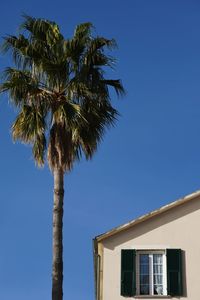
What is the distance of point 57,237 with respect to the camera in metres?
21.7

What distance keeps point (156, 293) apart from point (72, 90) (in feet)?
24.9

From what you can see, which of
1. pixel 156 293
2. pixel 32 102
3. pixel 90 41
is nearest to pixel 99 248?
pixel 156 293

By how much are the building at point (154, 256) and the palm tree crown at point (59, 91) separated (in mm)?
3495

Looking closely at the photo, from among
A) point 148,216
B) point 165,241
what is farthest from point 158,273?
point 148,216

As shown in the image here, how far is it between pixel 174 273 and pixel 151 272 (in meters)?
0.82

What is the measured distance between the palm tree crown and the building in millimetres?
3495

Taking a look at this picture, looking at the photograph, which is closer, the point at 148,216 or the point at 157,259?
the point at 157,259

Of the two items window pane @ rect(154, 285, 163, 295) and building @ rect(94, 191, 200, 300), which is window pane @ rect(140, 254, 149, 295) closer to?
building @ rect(94, 191, 200, 300)

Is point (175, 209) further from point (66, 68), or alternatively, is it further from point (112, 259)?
point (66, 68)

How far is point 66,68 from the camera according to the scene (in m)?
24.0

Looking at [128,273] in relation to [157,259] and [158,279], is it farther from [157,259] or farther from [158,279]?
[157,259]

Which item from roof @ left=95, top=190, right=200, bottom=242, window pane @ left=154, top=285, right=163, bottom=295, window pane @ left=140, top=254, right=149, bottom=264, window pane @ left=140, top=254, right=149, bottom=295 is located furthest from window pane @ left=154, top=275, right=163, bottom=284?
roof @ left=95, top=190, right=200, bottom=242

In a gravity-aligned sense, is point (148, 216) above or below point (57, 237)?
above

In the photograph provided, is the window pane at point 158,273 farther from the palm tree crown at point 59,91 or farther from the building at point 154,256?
the palm tree crown at point 59,91
